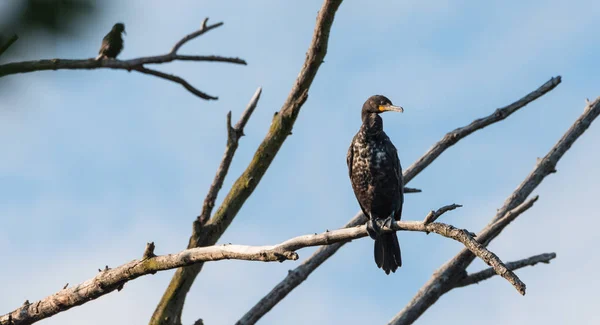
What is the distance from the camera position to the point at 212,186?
830cm

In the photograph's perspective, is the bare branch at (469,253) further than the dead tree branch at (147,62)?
Yes

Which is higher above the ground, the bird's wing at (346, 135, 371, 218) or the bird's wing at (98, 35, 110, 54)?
the bird's wing at (346, 135, 371, 218)

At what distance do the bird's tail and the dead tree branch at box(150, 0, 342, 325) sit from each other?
5.46 feet

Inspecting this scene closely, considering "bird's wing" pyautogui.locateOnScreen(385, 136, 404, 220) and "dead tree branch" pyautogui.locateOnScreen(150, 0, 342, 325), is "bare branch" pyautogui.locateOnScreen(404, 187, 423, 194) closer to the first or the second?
"bird's wing" pyautogui.locateOnScreen(385, 136, 404, 220)

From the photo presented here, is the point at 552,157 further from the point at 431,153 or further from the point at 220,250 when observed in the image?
the point at 220,250

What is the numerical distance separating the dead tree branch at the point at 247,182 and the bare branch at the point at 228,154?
110 mm

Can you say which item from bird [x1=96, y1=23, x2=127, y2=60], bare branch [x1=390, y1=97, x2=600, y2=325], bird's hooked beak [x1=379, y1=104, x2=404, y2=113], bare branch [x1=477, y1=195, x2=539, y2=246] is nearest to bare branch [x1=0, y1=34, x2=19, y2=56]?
bird [x1=96, y1=23, x2=127, y2=60]

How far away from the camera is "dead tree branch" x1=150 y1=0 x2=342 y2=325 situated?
773cm

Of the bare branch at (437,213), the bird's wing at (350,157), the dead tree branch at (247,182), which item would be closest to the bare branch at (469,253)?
the bird's wing at (350,157)

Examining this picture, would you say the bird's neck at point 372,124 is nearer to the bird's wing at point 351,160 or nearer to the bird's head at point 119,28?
the bird's wing at point 351,160

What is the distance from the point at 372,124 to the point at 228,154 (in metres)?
1.81

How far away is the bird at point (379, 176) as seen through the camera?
29.9ft

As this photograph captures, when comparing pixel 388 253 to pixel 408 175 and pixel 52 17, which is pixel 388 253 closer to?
pixel 408 175

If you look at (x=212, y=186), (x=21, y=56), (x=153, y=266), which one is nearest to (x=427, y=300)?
(x=212, y=186)
